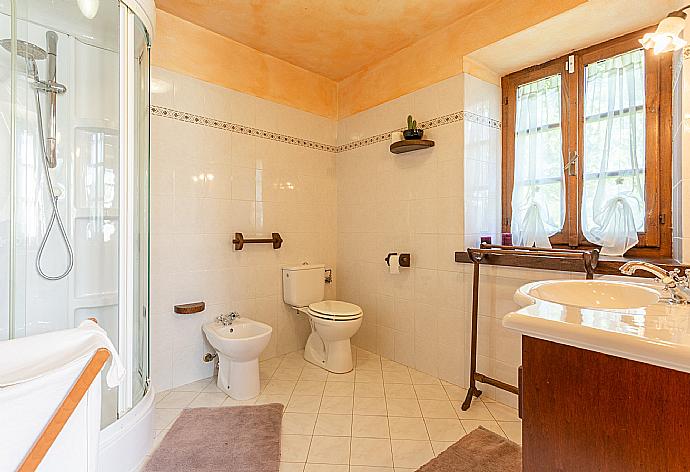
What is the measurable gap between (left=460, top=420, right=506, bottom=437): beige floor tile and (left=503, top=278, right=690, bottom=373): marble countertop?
3.95 ft

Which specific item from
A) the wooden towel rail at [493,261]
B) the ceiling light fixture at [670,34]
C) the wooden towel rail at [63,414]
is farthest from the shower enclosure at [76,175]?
the ceiling light fixture at [670,34]

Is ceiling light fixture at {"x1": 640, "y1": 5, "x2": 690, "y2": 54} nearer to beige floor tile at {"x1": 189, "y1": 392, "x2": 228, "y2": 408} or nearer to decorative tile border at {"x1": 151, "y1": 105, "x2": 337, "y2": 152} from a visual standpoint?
decorative tile border at {"x1": 151, "y1": 105, "x2": 337, "y2": 152}

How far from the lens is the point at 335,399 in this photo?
7.32 ft

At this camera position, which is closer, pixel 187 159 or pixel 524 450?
pixel 524 450

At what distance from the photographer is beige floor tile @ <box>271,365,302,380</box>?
255 centimetres

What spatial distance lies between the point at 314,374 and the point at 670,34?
2.57 metres

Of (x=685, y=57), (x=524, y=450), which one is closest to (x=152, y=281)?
(x=524, y=450)

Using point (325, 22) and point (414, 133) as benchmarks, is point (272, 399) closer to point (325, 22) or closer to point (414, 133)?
point (414, 133)

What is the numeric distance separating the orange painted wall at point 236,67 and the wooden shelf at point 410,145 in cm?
94

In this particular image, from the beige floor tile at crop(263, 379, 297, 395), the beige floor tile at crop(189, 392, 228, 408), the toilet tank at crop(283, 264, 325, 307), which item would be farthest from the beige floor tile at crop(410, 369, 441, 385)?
the beige floor tile at crop(189, 392, 228, 408)

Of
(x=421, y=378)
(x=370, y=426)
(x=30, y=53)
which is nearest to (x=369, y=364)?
(x=421, y=378)

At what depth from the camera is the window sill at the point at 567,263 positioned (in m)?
1.71

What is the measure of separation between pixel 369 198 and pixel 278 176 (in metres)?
0.74

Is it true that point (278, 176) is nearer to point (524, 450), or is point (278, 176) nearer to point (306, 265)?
point (306, 265)
